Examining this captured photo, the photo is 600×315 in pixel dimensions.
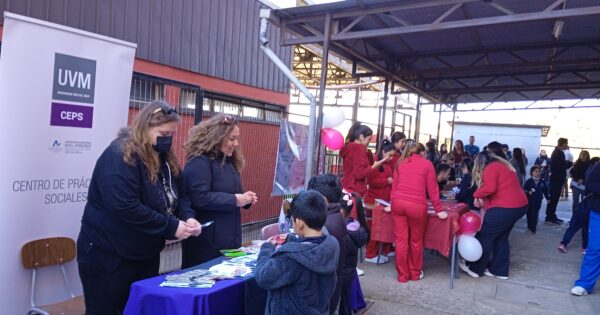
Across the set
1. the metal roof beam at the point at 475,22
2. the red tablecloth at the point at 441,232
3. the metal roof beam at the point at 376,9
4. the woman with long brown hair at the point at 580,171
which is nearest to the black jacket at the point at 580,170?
the woman with long brown hair at the point at 580,171

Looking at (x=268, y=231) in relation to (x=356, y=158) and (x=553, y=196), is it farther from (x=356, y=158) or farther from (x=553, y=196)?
(x=553, y=196)

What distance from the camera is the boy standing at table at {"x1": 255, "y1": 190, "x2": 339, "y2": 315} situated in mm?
2350

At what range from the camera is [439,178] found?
6902mm

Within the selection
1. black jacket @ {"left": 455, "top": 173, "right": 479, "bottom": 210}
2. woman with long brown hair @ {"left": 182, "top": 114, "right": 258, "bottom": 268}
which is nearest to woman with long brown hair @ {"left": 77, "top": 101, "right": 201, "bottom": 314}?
woman with long brown hair @ {"left": 182, "top": 114, "right": 258, "bottom": 268}

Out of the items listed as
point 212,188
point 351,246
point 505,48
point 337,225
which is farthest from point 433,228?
point 505,48

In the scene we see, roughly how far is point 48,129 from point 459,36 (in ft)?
20.8

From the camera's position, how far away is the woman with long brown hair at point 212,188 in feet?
9.96

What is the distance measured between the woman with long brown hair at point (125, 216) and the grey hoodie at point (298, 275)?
64cm

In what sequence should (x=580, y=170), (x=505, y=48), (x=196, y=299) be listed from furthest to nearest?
(x=580, y=170) → (x=505, y=48) → (x=196, y=299)

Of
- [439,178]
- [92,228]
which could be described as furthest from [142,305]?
[439,178]

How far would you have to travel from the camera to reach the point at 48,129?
3121 millimetres

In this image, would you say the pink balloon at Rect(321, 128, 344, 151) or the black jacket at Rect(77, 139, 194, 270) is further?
the pink balloon at Rect(321, 128, 344, 151)

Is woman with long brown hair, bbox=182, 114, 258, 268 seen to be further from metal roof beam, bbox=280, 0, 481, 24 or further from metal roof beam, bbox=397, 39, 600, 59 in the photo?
metal roof beam, bbox=397, 39, 600, 59

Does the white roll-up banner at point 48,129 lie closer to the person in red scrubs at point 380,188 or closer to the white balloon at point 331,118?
the person in red scrubs at point 380,188
